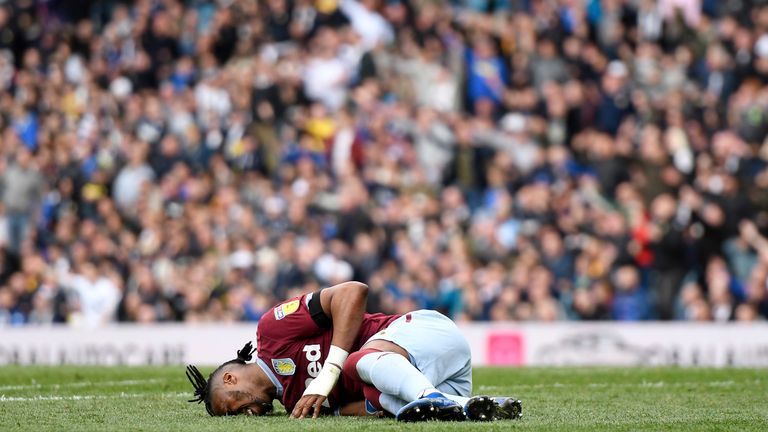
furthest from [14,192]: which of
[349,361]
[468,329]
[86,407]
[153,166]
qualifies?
[349,361]

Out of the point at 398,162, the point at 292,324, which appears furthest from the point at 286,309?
the point at 398,162

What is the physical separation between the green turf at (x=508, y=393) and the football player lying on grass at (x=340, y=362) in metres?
0.16

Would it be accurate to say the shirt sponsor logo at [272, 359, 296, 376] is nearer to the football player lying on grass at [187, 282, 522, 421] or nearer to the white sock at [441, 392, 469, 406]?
the football player lying on grass at [187, 282, 522, 421]

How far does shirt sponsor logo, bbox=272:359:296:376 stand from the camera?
8.46 meters

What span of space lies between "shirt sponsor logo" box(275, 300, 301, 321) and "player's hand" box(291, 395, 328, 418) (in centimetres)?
55

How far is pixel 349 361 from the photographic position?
8164mm

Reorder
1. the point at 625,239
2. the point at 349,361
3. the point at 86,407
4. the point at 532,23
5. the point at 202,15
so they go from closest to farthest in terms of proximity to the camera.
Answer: the point at 349,361 → the point at 86,407 → the point at 625,239 → the point at 532,23 → the point at 202,15

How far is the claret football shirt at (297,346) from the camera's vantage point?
8461 mm

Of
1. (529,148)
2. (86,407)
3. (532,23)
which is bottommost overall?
(86,407)

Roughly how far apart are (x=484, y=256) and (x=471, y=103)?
141 inches

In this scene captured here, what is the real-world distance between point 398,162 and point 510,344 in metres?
4.61

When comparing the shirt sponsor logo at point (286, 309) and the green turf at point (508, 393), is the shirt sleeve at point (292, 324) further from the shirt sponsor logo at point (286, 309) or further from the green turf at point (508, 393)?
the green turf at point (508, 393)

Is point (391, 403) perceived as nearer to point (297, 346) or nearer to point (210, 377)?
point (297, 346)

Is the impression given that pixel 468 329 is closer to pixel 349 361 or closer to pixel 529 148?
pixel 529 148
